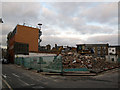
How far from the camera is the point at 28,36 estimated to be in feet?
144

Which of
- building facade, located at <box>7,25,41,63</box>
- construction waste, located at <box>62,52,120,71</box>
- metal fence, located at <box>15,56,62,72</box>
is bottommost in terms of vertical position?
construction waste, located at <box>62,52,120,71</box>

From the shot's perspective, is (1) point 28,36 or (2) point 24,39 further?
(1) point 28,36

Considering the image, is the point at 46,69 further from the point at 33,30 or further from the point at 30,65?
the point at 33,30

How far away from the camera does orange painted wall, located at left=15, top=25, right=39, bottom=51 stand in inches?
1603

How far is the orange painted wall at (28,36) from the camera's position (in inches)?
1603

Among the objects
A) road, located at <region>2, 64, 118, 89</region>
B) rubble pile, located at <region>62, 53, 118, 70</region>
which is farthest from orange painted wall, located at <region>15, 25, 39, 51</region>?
road, located at <region>2, 64, 118, 89</region>

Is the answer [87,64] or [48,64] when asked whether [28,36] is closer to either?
Answer: [87,64]

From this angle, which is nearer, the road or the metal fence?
the road

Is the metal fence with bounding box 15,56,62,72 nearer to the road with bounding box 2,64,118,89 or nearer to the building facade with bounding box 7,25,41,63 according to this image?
the road with bounding box 2,64,118,89

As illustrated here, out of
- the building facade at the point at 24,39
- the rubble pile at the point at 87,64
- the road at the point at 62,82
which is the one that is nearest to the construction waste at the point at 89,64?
the rubble pile at the point at 87,64

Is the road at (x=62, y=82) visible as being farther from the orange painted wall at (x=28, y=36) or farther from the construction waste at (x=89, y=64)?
the orange painted wall at (x=28, y=36)

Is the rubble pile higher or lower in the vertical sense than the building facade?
lower

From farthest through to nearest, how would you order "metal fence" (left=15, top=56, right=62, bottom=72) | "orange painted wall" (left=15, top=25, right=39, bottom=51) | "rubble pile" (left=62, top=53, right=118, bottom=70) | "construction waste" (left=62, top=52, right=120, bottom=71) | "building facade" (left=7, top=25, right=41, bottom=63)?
"orange painted wall" (left=15, top=25, right=39, bottom=51), "building facade" (left=7, top=25, right=41, bottom=63), "rubble pile" (left=62, top=53, right=118, bottom=70), "construction waste" (left=62, top=52, right=120, bottom=71), "metal fence" (left=15, top=56, right=62, bottom=72)

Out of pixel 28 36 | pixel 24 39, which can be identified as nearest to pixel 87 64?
pixel 24 39
